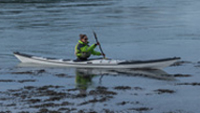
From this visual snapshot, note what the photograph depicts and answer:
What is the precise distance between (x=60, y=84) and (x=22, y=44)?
45.4ft

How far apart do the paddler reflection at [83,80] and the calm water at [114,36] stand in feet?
1.11

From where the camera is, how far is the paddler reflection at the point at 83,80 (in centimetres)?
1790

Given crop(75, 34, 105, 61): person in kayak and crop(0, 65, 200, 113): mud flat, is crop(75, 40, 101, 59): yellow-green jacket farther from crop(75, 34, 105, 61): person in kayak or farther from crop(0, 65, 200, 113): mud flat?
crop(0, 65, 200, 113): mud flat

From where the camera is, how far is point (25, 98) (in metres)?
16.3

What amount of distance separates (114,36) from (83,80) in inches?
581

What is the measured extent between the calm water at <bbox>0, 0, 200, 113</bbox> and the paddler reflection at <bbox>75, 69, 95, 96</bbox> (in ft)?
1.11

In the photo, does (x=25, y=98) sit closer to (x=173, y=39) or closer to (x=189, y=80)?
(x=189, y=80)

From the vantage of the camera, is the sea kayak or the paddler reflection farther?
the sea kayak

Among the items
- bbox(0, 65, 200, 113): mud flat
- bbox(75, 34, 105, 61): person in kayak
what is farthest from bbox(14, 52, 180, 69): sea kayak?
bbox(0, 65, 200, 113): mud flat

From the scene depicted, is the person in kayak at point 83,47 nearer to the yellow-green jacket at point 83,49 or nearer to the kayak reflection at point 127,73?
the yellow-green jacket at point 83,49

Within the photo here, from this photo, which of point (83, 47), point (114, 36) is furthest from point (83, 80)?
point (114, 36)

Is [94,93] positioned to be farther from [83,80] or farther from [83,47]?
[83,47]

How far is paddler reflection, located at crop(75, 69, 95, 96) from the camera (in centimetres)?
A: 1790

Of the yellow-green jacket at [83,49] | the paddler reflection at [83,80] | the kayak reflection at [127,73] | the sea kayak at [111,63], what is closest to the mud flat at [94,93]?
the paddler reflection at [83,80]
